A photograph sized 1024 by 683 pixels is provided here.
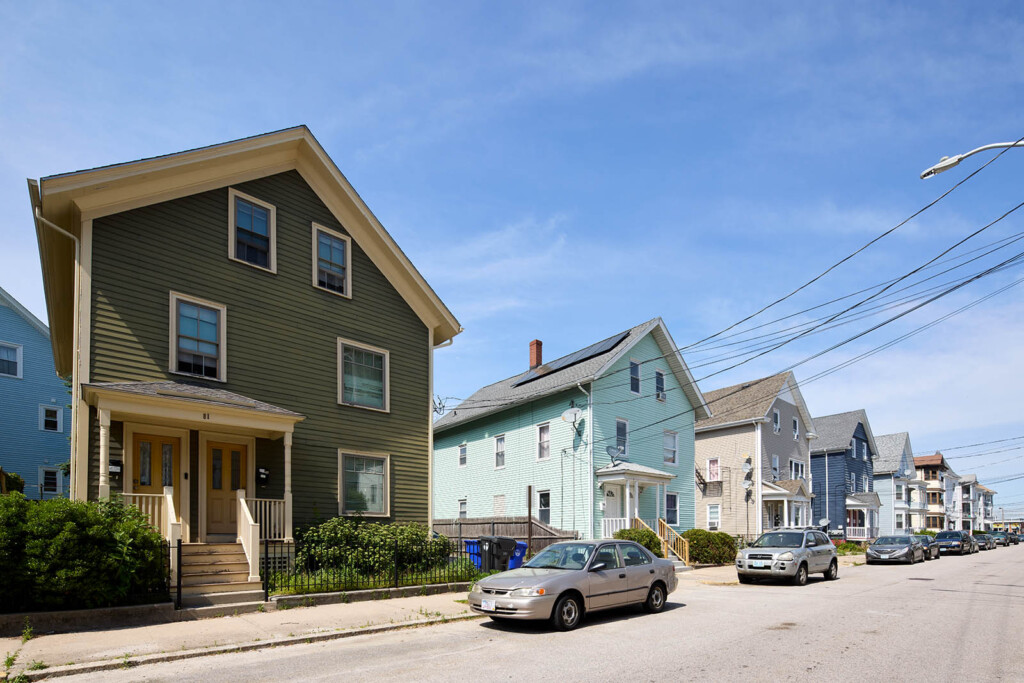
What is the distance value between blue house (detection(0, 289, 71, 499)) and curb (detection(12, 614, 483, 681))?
2514 centimetres

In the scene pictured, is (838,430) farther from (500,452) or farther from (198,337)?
(198,337)

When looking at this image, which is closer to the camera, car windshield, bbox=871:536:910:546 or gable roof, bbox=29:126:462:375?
gable roof, bbox=29:126:462:375

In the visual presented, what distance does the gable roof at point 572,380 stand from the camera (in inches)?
1172

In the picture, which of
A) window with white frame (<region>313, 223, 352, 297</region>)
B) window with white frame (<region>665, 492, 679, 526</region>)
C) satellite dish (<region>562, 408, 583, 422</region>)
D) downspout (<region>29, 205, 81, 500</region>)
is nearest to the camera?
downspout (<region>29, 205, 81, 500</region>)

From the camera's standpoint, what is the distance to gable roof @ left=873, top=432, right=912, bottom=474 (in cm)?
6234

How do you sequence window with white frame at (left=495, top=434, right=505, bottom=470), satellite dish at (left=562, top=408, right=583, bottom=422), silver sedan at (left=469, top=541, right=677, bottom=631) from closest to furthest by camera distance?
silver sedan at (left=469, top=541, right=677, bottom=631)
satellite dish at (left=562, top=408, right=583, bottom=422)
window with white frame at (left=495, top=434, right=505, bottom=470)

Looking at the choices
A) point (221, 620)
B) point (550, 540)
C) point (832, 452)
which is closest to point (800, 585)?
point (550, 540)

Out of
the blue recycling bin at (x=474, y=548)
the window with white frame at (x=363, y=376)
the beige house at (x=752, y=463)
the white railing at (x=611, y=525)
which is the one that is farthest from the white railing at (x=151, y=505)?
the beige house at (x=752, y=463)

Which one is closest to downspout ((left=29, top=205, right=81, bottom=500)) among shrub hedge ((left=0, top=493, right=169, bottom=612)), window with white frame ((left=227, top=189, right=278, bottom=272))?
shrub hedge ((left=0, top=493, right=169, bottom=612))

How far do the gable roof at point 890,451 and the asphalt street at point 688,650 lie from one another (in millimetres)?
52246

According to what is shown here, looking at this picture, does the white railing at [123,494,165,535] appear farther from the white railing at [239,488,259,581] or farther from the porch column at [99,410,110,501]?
the white railing at [239,488,259,581]

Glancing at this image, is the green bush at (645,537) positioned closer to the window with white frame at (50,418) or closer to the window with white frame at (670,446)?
the window with white frame at (670,446)

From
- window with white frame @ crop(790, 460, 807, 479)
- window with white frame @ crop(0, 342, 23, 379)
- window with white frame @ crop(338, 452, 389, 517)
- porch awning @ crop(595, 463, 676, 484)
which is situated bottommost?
window with white frame @ crop(790, 460, 807, 479)

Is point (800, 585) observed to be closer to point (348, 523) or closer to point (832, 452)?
point (348, 523)
